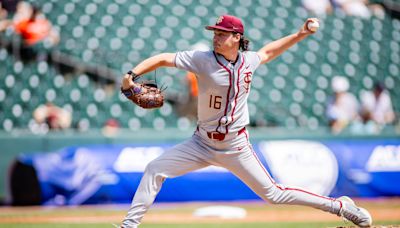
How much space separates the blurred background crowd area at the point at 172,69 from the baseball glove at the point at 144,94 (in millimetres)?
5575

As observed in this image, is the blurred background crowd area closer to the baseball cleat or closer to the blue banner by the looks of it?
the blue banner

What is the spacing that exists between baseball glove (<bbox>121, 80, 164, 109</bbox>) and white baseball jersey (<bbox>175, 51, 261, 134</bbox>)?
0.93 feet

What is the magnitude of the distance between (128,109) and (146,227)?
5.26 metres

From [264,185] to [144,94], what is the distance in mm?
1115

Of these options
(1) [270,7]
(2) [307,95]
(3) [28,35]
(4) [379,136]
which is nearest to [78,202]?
(3) [28,35]

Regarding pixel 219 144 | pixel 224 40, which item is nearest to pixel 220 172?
pixel 219 144

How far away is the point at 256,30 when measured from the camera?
14.0 metres

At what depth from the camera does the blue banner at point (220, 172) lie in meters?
9.27

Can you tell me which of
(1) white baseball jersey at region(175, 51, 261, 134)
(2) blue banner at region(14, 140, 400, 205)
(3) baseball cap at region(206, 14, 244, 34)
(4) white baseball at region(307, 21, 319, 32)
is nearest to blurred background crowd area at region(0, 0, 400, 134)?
(2) blue banner at region(14, 140, 400, 205)

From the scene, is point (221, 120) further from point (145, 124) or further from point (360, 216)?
point (145, 124)

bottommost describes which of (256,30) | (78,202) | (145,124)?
(78,202)

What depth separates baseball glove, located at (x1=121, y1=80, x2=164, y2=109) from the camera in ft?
15.8

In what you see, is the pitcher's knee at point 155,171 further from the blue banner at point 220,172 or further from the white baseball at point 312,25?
the blue banner at point 220,172

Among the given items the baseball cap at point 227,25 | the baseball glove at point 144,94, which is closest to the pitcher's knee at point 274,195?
the baseball glove at point 144,94
